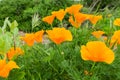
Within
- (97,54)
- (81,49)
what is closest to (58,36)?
(81,49)

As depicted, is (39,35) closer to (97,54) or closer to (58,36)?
(58,36)

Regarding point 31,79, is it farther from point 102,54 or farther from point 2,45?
point 102,54

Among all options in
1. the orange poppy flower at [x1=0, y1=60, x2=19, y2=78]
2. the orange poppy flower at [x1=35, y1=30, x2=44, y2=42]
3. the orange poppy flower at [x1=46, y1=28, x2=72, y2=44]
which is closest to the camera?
the orange poppy flower at [x1=0, y1=60, x2=19, y2=78]

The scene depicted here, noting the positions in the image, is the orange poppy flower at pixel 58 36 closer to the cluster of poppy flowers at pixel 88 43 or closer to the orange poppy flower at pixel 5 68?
the cluster of poppy flowers at pixel 88 43

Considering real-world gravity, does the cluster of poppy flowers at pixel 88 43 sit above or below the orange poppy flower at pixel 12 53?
above

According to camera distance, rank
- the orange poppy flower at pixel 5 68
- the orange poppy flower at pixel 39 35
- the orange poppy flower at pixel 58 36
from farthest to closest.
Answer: the orange poppy flower at pixel 39 35 → the orange poppy flower at pixel 58 36 → the orange poppy flower at pixel 5 68

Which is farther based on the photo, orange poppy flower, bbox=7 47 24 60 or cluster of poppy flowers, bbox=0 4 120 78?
orange poppy flower, bbox=7 47 24 60

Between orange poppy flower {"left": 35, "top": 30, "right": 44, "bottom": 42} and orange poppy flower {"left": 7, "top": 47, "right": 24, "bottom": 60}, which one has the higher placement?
orange poppy flower {"left": 35, "top": 30, "right": 44, "bottom": 42}

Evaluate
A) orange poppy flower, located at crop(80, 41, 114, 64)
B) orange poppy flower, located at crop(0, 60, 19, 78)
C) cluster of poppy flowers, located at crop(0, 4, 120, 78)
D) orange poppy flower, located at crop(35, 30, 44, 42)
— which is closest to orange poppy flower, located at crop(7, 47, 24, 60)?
cluster of poppy flowers, located at crop(0, 4, 120, 78)

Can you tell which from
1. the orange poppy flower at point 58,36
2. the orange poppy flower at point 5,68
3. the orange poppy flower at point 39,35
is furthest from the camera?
the orange poppy flower at point 39,35

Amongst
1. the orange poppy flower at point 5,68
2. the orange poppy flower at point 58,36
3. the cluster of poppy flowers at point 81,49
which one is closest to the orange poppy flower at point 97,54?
the cluster of poppy flowers at point 81,49

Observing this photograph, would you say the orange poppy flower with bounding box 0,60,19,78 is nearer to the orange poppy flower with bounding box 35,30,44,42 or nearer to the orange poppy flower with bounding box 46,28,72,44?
the orange poppy flower with bounding box 46,28,72,44

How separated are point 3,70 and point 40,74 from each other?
0.27 metres

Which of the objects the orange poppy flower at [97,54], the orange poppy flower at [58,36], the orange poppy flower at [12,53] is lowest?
the orange poppy flower at [12,53]
